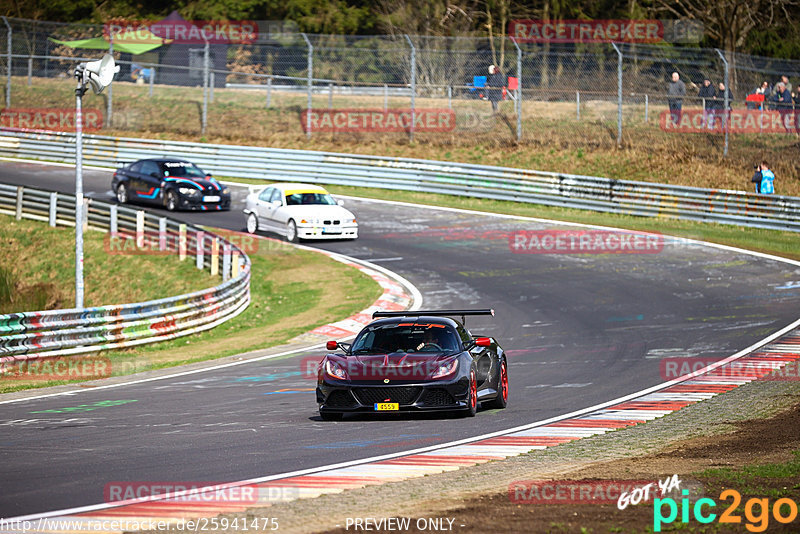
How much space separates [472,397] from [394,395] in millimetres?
970

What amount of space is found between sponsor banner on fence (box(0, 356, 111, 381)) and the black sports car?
6.08m

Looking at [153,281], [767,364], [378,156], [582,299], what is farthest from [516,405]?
[378,156]

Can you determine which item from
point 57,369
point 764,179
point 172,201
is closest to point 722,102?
point 764,179

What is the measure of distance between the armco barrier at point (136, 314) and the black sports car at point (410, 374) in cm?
742

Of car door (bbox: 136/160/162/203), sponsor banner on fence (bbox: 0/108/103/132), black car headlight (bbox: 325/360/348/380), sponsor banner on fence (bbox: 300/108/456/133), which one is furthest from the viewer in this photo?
sponsor banner on fence (bbox: 0/108/103/132)

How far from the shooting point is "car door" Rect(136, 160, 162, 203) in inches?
1281

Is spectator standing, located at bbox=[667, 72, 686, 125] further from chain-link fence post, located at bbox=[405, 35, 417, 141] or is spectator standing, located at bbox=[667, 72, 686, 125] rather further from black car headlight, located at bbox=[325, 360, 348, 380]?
black car headlight, located at bbox=[325, 360, 348, 380]

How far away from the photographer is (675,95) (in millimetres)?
33469

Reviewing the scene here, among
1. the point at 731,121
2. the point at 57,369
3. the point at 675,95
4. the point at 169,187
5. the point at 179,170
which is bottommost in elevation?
the point at 57,369

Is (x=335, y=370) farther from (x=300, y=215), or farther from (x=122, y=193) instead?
(x=122, y=193)

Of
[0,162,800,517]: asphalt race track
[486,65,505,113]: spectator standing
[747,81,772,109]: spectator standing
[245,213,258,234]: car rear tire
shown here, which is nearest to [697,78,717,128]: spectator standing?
[747,81,772,109]: spectator standing

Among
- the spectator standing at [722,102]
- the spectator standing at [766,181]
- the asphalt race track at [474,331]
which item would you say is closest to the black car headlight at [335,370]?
the asphalt race track at [474,331]

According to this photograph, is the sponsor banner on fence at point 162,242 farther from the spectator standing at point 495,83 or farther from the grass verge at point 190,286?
the spectator standing at point 495,83

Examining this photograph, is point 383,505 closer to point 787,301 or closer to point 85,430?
point 85,430
